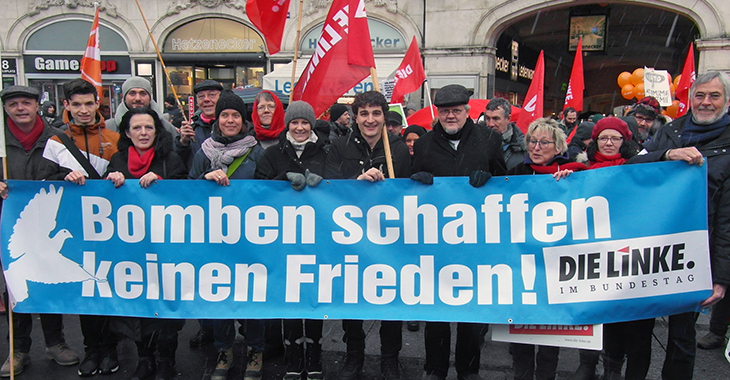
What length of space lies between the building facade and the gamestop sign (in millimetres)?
29

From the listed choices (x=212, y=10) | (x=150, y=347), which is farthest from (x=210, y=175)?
(x=212, y=10)

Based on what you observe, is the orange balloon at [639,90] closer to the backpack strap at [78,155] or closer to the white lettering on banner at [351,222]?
the white lettering on banner at [351,222]

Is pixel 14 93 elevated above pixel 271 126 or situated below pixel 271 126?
above

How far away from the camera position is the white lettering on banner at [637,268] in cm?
305

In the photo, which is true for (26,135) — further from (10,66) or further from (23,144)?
(10,66)

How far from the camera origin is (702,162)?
2.99 metres

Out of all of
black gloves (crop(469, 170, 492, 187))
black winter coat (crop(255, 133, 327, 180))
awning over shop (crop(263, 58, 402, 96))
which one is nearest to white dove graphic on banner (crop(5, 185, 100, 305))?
black winter coat (crop(255, 133, 327, 180))

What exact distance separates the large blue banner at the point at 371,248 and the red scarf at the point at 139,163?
0.50 ft

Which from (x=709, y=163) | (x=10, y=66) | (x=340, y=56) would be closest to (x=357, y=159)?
(x=340, y=56)

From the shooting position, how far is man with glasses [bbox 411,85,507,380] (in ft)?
11.3

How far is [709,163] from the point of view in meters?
3.05

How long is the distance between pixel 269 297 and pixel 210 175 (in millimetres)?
844

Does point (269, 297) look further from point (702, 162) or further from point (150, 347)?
point (702, 162)

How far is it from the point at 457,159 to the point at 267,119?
1689 mm
